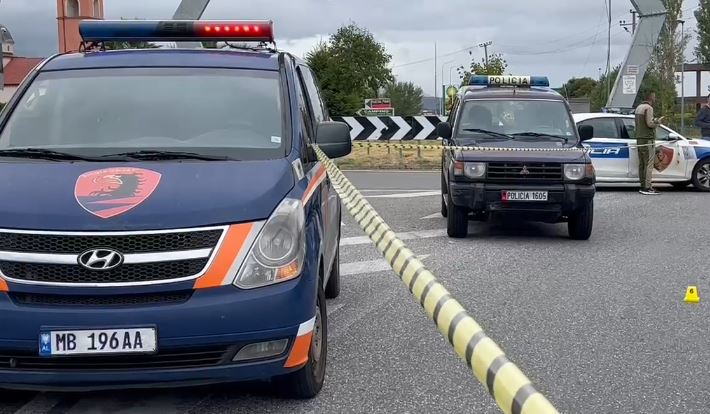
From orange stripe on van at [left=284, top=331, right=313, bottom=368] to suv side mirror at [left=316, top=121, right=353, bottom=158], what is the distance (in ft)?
5.50

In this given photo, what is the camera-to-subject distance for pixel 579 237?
10594mm

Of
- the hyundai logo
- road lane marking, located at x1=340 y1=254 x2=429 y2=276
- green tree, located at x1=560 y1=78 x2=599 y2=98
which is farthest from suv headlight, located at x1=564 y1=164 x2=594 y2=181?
green tree, located at x1=560 y1=78 x2=599 y2=98

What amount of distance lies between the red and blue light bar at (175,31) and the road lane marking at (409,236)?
13.5 feet

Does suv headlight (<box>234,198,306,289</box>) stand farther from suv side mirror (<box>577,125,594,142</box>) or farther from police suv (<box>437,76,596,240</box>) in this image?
A: suv side mirror (<box>577,125,594,142</box>)

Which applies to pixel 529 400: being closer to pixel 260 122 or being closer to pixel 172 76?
pixel 260 122

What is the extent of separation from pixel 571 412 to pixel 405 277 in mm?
1174

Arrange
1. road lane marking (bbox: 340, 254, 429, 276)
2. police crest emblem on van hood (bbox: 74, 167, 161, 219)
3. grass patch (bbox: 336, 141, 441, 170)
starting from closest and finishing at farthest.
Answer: police crest emblem on van hood (bbox: 74, 167, 161, 219)
road lane marking (bbox: 340, 254, 429, 276)
grass patch (bbox: 336, 141, 441, 170)

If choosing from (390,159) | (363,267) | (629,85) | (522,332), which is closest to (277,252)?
(522,332)

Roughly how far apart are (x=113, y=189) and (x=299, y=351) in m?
1.19

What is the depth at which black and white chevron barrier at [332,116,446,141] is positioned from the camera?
24.8 metres

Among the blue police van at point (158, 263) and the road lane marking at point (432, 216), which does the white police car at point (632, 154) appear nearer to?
the road lane marking at point (432, 216)

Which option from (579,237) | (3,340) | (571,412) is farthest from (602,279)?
(3,340)

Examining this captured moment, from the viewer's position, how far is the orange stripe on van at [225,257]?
400 centimetres

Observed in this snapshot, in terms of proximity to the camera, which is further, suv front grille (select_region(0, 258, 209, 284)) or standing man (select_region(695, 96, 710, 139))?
standing man (select_region(695, 96, 710, 139))
